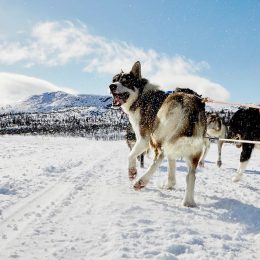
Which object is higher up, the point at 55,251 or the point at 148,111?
the point at 148,111

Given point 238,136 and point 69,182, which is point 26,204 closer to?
point 69,182

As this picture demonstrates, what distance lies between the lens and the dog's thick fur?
8.27 m

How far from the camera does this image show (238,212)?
527 cm

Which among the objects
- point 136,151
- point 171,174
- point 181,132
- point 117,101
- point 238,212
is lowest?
point 238,212

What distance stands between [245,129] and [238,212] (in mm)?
3555

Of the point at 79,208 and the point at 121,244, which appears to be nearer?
the point at 121,244

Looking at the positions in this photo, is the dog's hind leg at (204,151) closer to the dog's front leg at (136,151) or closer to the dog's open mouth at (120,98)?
the dog's front leg at (136,151)

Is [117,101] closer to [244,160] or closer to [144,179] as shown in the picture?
[144,179]

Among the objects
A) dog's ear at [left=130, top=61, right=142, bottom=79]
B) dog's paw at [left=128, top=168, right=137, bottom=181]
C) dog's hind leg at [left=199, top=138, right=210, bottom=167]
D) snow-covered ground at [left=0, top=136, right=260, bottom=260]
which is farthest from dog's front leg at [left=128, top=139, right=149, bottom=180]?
dog's ear at [left=130, top=61, right=142, bottom=79]

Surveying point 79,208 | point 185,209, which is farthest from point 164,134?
point 79,208

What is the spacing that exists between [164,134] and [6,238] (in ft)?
8.82

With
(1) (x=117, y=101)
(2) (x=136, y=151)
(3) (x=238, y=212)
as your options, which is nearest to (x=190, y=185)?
(3) (x=238, y=212)

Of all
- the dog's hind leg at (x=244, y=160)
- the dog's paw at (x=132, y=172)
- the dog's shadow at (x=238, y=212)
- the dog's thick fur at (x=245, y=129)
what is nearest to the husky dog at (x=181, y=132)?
the dog's shadow at (x=238, y=212)

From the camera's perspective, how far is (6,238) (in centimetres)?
365
